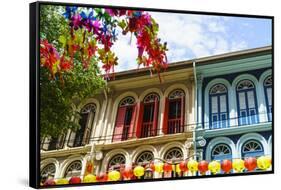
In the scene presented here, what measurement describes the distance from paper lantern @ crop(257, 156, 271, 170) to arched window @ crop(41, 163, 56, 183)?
1623mm

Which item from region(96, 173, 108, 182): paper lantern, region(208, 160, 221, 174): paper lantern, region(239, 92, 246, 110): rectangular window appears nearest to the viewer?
region(96, 173, 108, 182): paper lantern

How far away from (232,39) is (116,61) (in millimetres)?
977

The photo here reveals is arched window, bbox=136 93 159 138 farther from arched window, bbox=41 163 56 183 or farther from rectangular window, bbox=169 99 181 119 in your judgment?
arched window, bbox=41 163 56 183

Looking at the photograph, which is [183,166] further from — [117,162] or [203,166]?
[117,162]

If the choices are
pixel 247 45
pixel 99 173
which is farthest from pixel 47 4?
pixel 247 45

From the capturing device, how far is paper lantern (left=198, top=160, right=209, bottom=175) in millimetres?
4320

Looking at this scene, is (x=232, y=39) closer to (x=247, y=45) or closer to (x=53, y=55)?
(x=247, y=45)

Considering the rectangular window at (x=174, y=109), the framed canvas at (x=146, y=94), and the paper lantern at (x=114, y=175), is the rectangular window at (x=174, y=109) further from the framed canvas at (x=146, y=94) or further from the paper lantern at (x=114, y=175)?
the paper lantern at (x=114, y=175)

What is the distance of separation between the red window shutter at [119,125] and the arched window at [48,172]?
487 millimetres

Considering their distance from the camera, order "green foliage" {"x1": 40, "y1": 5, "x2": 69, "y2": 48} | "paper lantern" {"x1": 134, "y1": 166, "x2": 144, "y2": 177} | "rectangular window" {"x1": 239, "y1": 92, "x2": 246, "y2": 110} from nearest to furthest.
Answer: "green foliage" {"x1": 40, "y1": 5, "x2": 69, "y2": 48}, "paper lantern" {"x1": 134, "y1": 166, "x2": 144, "y2": 177}, "rectangular window" {"x1": 239, "y1": 92, "x2": 246, "y2": 110}

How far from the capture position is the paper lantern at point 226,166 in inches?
173

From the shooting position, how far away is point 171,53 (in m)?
4.24

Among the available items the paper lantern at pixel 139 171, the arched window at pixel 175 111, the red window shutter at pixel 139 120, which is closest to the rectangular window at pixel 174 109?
the arched window at pixel 175 111

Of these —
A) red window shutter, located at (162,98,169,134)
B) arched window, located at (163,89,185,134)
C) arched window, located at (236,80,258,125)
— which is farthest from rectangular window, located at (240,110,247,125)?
red window shutter, located at (162,98,169,134)
